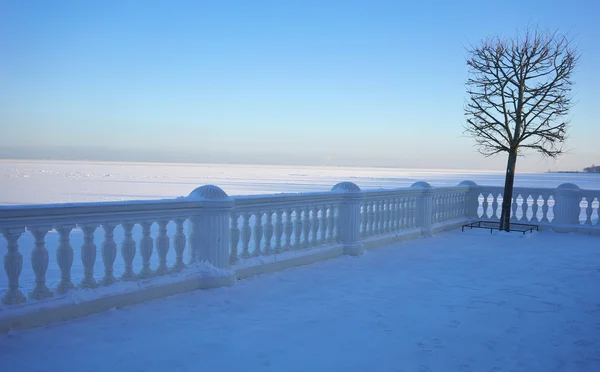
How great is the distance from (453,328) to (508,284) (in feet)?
7.93

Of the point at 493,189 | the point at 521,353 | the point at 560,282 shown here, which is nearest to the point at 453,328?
the point at 521,353

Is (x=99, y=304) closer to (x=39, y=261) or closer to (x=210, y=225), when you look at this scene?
(x=39, y=261)

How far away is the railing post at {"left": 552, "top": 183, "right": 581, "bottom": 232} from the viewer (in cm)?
1294

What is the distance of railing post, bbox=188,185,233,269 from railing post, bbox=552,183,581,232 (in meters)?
10.3

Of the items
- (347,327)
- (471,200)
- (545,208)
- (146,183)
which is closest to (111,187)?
(146,183)

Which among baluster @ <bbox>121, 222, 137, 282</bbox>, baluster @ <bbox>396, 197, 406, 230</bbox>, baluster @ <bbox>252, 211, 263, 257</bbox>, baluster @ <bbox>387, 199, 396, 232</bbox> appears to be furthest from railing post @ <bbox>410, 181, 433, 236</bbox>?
baluster @ <bbox>121, 222, 137, 282</bbox>

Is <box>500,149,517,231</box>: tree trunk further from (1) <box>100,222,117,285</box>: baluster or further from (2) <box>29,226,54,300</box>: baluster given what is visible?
(2) <box>29,226,54,300</box>: baluster

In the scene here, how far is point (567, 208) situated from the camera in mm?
13000

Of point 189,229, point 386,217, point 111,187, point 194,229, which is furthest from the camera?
point 111,187

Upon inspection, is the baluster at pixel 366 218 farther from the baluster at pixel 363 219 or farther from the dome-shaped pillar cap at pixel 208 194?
the dome-shaped pillar cap at pixel 208 194

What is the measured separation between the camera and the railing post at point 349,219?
8836 millimetres

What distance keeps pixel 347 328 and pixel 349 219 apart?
4.10 m

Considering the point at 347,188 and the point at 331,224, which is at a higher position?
the point at 347,188

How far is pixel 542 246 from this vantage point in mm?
10656
